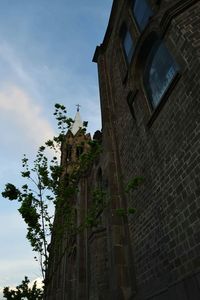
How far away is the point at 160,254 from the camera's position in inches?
278

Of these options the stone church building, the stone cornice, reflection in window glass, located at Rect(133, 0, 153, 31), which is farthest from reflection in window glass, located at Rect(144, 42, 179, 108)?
reflection in window glass, located at Rect(133, 0, 153, 31)

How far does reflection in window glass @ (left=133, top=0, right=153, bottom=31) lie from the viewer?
11027 millimetres

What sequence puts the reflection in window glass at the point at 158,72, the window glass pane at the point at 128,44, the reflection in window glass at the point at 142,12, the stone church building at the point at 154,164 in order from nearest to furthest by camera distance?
the stone church building at the point at 154,164, the reflection in window glass at the point at 158,72, the reflection in window glass at the point at 142,12, the window glass pane at the point at 128,44

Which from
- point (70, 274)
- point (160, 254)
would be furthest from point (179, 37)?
point (70, 274)

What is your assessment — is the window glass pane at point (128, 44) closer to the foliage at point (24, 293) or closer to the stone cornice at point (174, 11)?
the stone cornice at point (174, 11)

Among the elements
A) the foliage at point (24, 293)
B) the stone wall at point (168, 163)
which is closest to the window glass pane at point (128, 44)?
the stone wall at point (168, 163)

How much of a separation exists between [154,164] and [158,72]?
10.4ft

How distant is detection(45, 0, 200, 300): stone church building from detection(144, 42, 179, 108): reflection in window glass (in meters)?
0.03

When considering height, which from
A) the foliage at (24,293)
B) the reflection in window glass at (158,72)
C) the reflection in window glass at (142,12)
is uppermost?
the reflection in window glass at (142,12)

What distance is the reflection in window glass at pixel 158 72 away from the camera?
28.3ft

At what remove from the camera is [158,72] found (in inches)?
369

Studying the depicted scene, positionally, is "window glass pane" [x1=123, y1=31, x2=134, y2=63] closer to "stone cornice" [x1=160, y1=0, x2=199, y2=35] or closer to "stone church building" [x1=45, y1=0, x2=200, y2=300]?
Result: "stone church building" [x1=45, y1=0, x2=200, y2=300]

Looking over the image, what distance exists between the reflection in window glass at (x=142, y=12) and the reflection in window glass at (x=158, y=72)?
1.89m

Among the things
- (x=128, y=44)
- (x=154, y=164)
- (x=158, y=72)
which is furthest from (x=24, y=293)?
(x=128, y=44)
